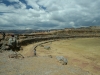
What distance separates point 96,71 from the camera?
1266 centimetres

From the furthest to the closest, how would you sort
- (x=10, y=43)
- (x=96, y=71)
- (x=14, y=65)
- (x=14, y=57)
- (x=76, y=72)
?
(x=10, y=43), (x=14, y=57), (x=96, y=71), (x=14, y=65), (x=76, y=72)

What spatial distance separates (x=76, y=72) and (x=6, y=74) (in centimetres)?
471

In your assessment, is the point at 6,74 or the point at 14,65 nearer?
the point at 6,74

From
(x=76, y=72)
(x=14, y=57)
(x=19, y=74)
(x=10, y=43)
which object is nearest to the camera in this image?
(x=19, y=74)

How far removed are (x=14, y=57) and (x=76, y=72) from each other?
21.3ft

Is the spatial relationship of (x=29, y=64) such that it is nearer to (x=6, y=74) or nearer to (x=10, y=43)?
(x=6, y=74)

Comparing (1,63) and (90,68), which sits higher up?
(1,63)

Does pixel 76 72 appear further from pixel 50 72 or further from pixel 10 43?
pixel 10 43

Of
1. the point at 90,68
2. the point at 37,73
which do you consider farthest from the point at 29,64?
the point at 90,68

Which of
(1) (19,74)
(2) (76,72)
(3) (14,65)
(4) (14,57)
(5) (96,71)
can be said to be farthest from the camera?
(4) (14,57)

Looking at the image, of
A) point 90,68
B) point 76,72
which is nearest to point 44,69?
point 76,72

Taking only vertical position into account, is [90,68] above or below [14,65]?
below

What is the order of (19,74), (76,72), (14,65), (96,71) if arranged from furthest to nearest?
(96,71)
(14,65)
(76,72)
(19,74)

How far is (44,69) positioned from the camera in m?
10.1
